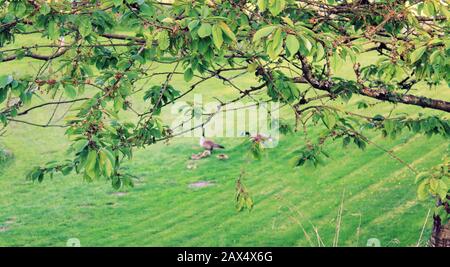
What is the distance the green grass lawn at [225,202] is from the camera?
384 inches

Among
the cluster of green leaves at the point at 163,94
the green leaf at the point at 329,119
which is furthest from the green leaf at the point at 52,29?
the green leaf at the point at 329,119

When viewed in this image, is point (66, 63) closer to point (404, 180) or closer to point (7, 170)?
point (404, 180)

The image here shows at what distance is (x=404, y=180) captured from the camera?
11.2 meters

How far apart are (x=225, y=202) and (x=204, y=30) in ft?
24.1

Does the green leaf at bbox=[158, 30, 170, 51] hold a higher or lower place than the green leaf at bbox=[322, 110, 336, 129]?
higher

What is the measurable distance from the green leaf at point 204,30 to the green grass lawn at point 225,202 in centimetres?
518

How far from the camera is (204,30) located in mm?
3764

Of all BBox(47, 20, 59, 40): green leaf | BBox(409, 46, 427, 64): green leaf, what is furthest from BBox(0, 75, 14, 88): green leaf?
BBox(409, 46, 427, 64): green leaf

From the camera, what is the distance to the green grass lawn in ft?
32.0

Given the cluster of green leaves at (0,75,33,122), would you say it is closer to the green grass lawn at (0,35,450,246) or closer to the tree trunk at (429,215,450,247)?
the tree trunk at (429,215,450,247)

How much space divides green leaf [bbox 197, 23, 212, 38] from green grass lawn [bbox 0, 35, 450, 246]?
5.18 m

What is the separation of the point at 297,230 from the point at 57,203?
4.00 metres

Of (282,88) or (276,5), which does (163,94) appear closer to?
(282,88)
